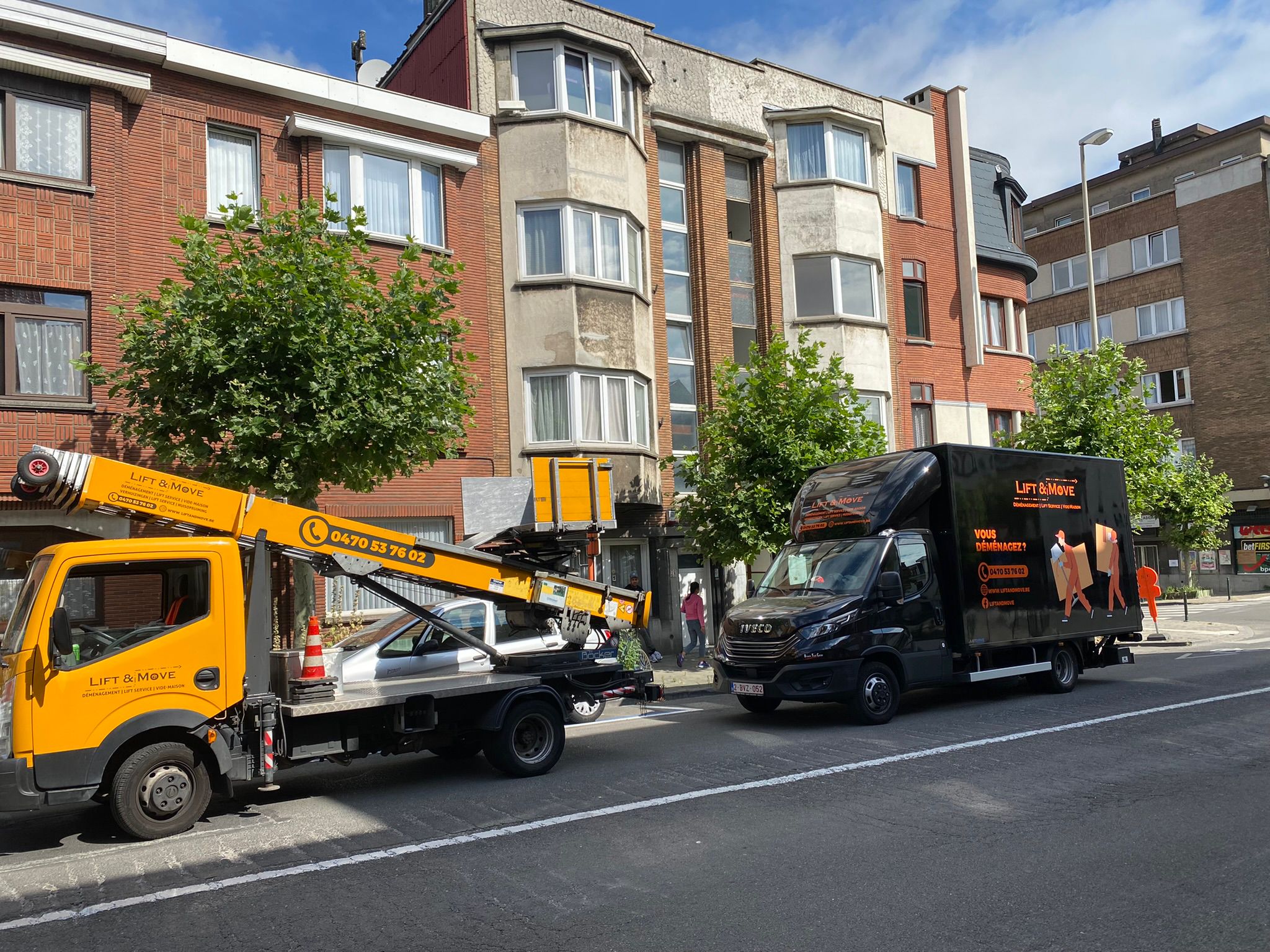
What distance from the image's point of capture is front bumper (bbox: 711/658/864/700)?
1116cm

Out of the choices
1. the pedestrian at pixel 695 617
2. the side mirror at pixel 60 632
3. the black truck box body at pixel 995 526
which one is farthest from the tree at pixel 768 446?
the side mirror at pixel 60 632

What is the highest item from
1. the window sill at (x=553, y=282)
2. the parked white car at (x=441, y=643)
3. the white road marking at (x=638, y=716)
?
the window sill at (x=553, y=282)

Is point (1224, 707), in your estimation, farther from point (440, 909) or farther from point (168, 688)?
point (168, 688)

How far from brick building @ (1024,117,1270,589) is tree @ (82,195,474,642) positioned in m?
34.7

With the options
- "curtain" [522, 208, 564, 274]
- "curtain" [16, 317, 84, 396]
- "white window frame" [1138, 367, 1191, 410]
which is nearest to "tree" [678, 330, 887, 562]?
"curtain" [522, 208, 564, 274]

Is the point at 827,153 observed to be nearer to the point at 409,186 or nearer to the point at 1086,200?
the point at 1086,200

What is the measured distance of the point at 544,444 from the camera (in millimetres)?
19281

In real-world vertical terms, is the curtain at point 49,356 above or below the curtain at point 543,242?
below

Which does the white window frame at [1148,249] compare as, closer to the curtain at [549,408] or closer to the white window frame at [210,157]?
the curtain at [549,408]

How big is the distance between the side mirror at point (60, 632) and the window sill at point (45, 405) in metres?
8.99

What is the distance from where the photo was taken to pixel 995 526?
12891mm

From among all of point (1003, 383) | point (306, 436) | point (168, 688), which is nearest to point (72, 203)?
point (306, 436)

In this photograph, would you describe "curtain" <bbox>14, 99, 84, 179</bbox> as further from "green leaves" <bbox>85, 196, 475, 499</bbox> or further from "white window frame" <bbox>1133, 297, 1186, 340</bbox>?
"white window frame" <bbox>1133, 297, 1186, 340</bbox>

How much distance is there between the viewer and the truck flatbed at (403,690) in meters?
8.12
